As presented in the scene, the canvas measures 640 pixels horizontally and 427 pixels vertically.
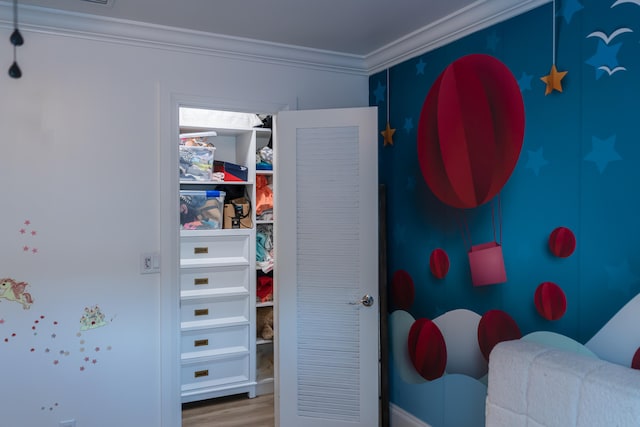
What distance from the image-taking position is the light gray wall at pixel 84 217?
224cm

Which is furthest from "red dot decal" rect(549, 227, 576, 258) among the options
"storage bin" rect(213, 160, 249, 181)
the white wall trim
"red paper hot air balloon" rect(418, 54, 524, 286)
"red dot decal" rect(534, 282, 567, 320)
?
"storage bin" rect(213, 160, 249, 181)

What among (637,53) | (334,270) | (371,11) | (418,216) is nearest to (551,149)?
(637,53)

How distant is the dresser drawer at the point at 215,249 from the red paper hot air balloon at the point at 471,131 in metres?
1.53

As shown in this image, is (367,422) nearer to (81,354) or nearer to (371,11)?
(81,354)

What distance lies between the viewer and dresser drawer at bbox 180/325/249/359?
3308mm

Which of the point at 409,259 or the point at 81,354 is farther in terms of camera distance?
the point at 409,259

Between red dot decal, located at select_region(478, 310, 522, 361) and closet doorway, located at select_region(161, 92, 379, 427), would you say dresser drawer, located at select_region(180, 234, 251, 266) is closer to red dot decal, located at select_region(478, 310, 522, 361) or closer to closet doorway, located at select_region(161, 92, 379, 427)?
closet doorway, located at select_region(161, 92, 379, 427)

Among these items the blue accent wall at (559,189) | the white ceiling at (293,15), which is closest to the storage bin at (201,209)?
the white ceiling at (293,15)

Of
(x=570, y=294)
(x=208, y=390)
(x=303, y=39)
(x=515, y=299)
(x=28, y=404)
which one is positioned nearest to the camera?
(x=570, y=294)

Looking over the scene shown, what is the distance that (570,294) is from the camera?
72.8 inches

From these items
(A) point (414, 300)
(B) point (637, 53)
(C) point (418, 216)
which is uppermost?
(B) point (637, 53)

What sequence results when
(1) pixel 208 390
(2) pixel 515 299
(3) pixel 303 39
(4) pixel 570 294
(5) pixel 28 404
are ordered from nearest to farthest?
1. (4) pixel 570 294
2. (2) pixel 515 299
3. (5) pixel 28 404
4. (3) pixel 303 39
5. (1) pixel 208 390

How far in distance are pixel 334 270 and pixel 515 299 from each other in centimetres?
100

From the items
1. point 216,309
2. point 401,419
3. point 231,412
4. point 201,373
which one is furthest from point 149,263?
point 401,419
